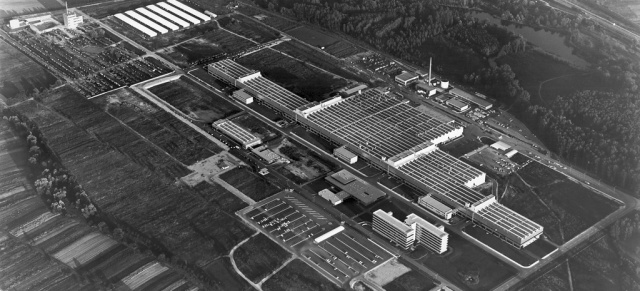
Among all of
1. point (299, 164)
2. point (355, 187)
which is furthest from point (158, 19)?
point (355, 187)

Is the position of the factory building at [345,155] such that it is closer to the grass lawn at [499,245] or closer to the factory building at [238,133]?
the factory building at [238,133]

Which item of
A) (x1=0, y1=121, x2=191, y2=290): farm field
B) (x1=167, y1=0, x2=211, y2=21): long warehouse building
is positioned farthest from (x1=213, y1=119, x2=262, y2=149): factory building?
(x1=167, y1=0, x2=211, y2=21): long warehouse building

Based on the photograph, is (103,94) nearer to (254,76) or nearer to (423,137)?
(254,76)

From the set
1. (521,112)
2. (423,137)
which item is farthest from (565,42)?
(423,137)

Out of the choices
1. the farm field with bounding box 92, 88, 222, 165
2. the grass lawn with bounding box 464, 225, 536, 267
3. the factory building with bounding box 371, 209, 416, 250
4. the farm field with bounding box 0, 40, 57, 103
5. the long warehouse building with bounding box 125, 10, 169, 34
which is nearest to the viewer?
the grass lawn with bounding box 464, 225, 536, 267

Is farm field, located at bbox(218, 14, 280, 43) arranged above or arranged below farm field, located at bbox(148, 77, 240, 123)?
above

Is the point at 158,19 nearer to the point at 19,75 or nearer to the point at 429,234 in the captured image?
the point at 19,75

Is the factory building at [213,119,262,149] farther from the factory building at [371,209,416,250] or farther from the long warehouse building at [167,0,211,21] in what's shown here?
the long warehouse building at [167,0,211,21]
